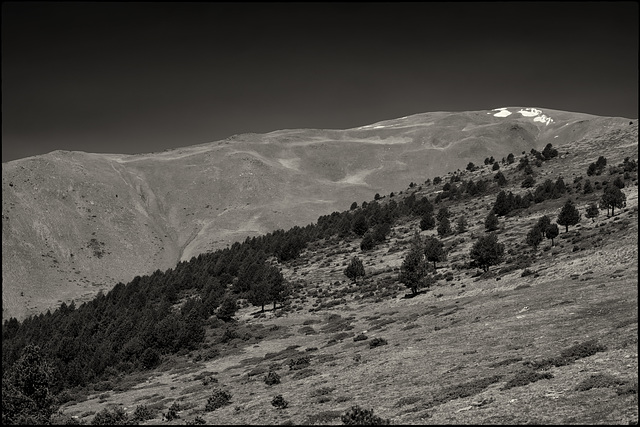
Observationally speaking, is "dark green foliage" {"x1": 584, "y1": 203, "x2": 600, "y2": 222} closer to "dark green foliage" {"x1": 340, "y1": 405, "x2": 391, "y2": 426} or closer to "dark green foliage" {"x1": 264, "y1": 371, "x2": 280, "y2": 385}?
"dark green foliage" {"x1": 264, "y1": 371, "x2": 280, "y2": 385}

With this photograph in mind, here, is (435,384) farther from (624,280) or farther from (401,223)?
(401,223)

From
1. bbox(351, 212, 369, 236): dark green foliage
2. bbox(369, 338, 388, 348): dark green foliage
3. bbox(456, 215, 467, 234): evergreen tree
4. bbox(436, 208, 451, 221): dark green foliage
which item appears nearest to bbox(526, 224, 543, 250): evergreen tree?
bbox(456, 215, 467, 234): evergreen tree

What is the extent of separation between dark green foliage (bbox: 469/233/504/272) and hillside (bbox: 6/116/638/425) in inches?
57.2

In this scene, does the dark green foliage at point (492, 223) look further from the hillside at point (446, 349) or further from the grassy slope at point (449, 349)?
the grassy slope at point (449, 349)

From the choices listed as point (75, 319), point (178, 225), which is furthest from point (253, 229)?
point (75, 319)

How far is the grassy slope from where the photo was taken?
17875 mm

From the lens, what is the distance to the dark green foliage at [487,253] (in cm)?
5931

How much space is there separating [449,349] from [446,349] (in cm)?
25

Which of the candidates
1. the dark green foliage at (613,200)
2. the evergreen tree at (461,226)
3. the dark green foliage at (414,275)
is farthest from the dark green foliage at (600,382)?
the evergreen tree at (461,226)

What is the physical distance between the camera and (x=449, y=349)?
29.0 m

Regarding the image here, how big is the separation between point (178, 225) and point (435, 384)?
585 ft

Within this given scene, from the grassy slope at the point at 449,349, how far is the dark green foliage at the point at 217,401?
0.72 m

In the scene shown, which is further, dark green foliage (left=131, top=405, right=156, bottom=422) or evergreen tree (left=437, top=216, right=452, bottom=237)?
evergreen tree (left=437, top=216, right=452, bottom=237)

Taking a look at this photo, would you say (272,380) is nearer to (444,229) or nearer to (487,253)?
(487,253)
